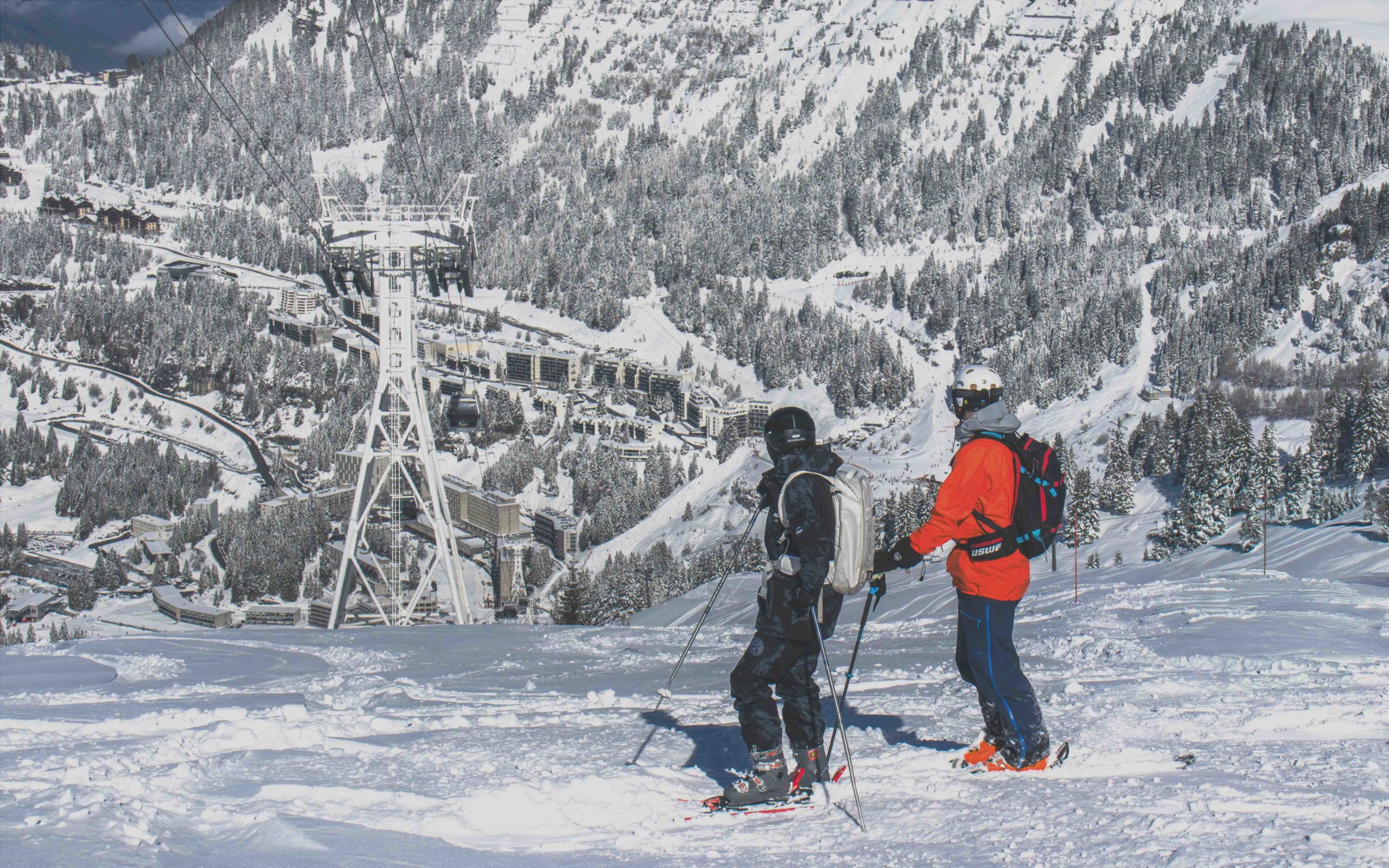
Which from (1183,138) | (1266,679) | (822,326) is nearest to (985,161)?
(1183,138)

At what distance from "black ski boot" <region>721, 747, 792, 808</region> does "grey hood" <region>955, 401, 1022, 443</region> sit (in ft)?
6.37

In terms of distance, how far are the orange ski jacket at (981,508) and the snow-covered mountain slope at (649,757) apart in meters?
1.07

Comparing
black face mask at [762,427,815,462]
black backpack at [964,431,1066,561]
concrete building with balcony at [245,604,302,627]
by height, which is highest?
black face mask at [762,427,815,462]

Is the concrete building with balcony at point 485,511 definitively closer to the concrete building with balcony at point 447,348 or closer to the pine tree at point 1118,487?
the concrete building with balcony at point 447,348

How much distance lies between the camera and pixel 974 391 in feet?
20.0

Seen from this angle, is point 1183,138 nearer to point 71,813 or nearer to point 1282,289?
point 1282,289

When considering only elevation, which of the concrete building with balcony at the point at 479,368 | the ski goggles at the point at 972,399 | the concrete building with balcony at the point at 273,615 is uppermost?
the concrete building with balcony at the point at 479,368

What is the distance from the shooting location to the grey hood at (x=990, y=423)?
236 inches

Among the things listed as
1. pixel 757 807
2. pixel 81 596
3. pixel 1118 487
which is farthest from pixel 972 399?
pixel 81 596

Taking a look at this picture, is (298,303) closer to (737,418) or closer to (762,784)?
(737,418)

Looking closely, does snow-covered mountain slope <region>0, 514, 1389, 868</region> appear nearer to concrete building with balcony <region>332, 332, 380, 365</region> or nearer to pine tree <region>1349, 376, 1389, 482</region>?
pine tree <region>1349, 376, 1389, 482</region>

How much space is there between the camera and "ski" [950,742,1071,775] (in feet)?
20.3

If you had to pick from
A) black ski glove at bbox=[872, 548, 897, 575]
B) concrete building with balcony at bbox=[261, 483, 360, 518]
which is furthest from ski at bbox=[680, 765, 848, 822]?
concrete building with balcony at bbox=[261, 483, 360, 518]

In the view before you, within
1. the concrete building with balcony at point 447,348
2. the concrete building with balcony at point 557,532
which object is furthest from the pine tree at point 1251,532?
the concrete building with balcony at point 447,348
